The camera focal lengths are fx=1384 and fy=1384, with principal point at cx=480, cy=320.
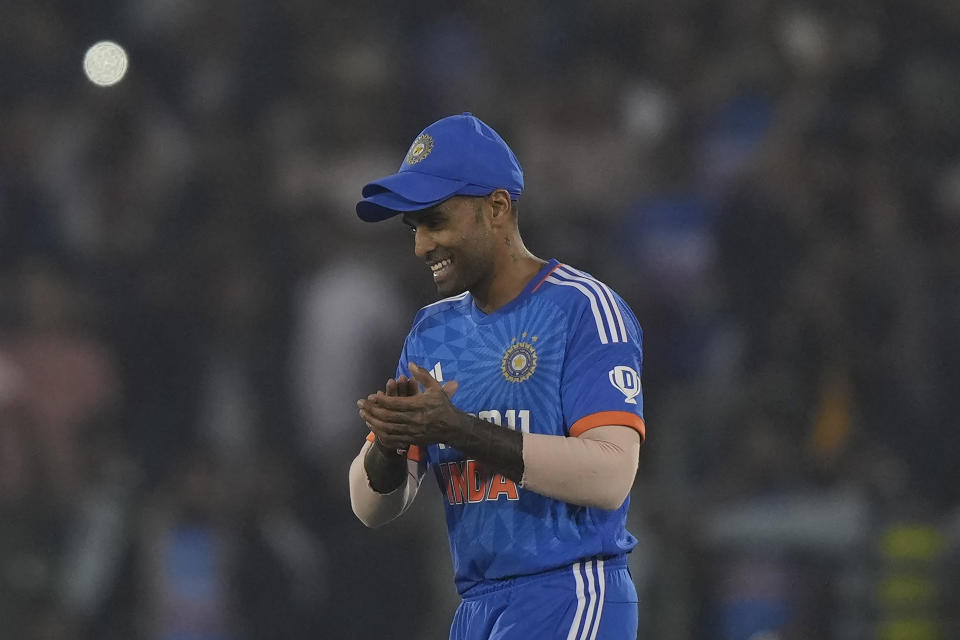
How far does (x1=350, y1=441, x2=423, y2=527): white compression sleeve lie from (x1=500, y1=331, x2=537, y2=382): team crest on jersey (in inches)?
14.1

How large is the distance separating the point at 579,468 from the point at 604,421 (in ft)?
0.47

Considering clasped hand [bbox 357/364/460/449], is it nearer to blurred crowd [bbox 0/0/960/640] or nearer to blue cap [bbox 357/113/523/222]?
blue cap [bbox 357/113/523/222]

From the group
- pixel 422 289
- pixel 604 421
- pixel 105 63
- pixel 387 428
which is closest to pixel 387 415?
pixel 387 428

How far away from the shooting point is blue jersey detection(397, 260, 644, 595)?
2.92 metres

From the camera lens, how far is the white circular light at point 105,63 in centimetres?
727

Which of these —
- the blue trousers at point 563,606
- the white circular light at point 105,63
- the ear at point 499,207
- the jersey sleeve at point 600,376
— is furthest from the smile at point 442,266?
→ the white circular light at point 105,63

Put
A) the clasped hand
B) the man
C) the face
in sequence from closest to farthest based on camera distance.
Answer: the clasped hand < the man < the face

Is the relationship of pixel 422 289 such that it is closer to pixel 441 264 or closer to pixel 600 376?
pixel 441 264

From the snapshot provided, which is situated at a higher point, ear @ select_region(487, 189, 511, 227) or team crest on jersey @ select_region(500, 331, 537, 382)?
ear @ select_region(487, 189, 511, 227)

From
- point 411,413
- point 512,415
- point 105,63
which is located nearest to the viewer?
point 411,413

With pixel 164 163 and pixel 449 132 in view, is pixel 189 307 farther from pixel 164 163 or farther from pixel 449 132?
pixel 449 132

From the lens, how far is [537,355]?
9.79 feet

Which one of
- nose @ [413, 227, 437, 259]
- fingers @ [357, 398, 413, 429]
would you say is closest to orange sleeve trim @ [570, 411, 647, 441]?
fingers @ [357, 398, 413, 429]

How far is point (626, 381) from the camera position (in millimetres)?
2920
